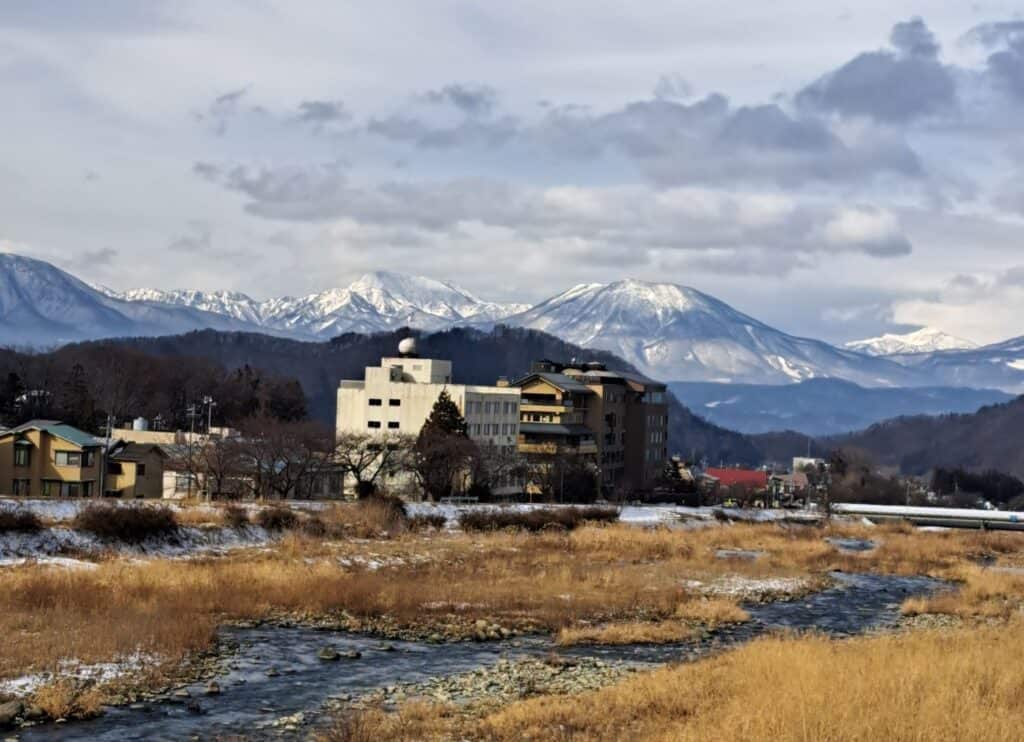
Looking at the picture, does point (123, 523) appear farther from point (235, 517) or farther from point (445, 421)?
point (445, 421)

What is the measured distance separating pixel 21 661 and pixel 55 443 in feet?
175

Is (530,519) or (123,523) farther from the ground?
(123,523)

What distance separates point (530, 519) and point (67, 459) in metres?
31.5

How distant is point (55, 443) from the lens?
72.8m

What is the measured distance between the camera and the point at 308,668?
26750 millimetres

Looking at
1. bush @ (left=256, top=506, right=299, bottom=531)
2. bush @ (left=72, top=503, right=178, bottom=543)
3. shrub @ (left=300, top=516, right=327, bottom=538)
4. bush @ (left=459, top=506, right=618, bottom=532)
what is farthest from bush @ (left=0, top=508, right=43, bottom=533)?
bush @ (left=459, top=506, right=618, bottom=532)

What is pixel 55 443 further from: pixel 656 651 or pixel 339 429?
pixel 656 651

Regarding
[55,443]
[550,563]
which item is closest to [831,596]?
[550,563]

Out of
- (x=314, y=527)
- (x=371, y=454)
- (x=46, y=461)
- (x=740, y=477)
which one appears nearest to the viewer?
(x=314, y=527)

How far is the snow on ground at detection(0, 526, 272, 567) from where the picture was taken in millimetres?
40281

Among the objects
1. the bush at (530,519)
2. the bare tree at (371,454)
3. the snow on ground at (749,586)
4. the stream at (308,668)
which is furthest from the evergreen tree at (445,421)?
the stream at (308,668)

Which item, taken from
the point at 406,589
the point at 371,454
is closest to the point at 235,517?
the point at 406,589

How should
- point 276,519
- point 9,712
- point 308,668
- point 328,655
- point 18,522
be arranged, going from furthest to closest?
point 276,519
point 18,522
point 328,655
point 308,668
point 9,712

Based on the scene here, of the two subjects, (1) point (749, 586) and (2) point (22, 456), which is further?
(2) point (22, 456)
